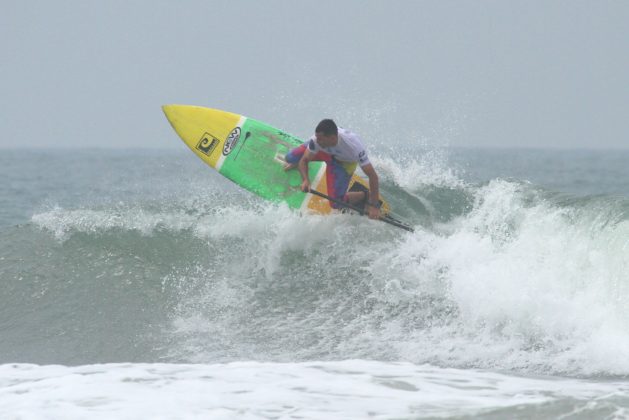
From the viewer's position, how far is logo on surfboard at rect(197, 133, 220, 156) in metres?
10.2

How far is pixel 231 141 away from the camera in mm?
10055

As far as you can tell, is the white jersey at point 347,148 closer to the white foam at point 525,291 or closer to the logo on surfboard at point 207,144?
the white foam at point 525,291

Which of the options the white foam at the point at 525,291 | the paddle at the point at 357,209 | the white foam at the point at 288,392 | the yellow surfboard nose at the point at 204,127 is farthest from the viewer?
the yellow surfboard nose at the point at 204,127

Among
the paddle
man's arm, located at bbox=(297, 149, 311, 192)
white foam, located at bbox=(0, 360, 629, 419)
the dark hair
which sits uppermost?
the dark hair

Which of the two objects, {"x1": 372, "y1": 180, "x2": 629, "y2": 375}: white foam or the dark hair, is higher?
the dark hair

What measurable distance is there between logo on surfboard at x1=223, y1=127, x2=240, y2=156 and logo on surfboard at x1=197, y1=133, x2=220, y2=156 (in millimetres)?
142

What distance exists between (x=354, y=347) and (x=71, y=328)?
8.25 feet

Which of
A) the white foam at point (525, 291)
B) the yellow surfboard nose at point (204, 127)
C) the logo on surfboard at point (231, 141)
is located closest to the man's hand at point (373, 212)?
the white foam at point (525, 291)

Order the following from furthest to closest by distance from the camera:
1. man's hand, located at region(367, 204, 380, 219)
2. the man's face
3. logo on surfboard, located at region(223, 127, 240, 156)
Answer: logo on surfboard, located at region(223, 127, 240, 156) → man's hand, located at region(367, 204, 380, 219) → the man's face

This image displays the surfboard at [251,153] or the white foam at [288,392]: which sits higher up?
the surfboard at [251,153]

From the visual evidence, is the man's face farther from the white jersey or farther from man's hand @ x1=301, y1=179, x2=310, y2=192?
man's hand @ x1=301, y1=179, x2=310, y2=192

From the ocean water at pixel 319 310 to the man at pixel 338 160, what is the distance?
0.26 m

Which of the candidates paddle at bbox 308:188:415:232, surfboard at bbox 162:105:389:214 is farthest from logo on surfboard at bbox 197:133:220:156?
paddle at bbox 308:188:415:232

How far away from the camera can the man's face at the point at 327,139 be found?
833 cm
